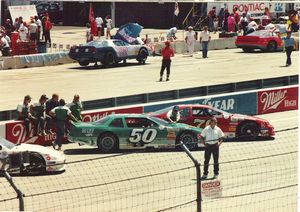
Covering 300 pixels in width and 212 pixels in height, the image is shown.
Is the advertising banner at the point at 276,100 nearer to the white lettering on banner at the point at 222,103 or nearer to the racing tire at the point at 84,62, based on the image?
Answer: the white lettering on banner at the point at 222,103

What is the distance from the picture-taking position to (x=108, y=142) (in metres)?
19.4

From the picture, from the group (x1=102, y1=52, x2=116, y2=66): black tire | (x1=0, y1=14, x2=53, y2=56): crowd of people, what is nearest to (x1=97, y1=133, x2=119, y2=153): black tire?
(x1=102, y1=52, x2=116, y2=66): black tire

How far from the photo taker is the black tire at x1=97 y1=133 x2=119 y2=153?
19.3m

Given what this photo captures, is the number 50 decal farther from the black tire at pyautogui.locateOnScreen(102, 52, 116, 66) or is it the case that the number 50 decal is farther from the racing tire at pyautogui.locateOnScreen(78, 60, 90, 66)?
the racing tire at pyautogui.locateOnScreen(78, 60, 90, 66)

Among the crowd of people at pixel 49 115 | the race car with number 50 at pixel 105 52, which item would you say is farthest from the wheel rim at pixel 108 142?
the race car with number 50 at pixel 105 52

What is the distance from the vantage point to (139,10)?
49.3 meters

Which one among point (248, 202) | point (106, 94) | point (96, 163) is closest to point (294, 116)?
point (106, 94)

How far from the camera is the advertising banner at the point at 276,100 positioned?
2469cm

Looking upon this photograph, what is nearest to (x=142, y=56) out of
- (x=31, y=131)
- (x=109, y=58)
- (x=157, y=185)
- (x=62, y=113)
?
(x=109, y=58)

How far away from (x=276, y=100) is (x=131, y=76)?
8.53 m

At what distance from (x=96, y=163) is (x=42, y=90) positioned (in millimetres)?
12289

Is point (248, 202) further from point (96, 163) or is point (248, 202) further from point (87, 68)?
point (87, 68)

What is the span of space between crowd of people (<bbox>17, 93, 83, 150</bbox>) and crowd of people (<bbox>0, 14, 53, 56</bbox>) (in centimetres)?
1363

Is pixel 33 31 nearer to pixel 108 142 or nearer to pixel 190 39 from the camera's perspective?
pixel 190 39
